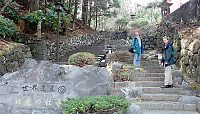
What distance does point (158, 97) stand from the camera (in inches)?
213

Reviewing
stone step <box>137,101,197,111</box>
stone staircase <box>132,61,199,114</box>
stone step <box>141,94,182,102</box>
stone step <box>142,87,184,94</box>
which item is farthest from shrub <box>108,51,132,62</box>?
stone step <box>137,101,197,111</box>

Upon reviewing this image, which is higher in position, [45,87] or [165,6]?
[165,6]

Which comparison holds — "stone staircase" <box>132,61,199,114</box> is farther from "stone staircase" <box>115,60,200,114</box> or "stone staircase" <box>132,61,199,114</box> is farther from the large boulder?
the large boulder

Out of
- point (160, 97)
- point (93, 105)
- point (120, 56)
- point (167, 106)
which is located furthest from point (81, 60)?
point (93, 105)

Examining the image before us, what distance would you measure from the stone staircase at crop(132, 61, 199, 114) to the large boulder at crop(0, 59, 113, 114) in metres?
1.51

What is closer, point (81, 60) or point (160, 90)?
point (160, 90)

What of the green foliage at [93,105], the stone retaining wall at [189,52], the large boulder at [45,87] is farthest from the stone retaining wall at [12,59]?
the stone retaining wall at [189,52]

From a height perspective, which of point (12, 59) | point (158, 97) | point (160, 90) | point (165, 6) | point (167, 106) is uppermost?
point (165, 6)

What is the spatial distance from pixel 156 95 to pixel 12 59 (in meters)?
6.14

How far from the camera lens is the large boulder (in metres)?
4.11

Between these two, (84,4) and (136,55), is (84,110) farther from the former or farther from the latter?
(84,4)

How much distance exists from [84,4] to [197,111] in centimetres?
1898

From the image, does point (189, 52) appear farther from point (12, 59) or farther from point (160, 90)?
point (12, 59)

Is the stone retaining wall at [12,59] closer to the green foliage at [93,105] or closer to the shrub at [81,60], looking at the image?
the shrub at [81,60]
